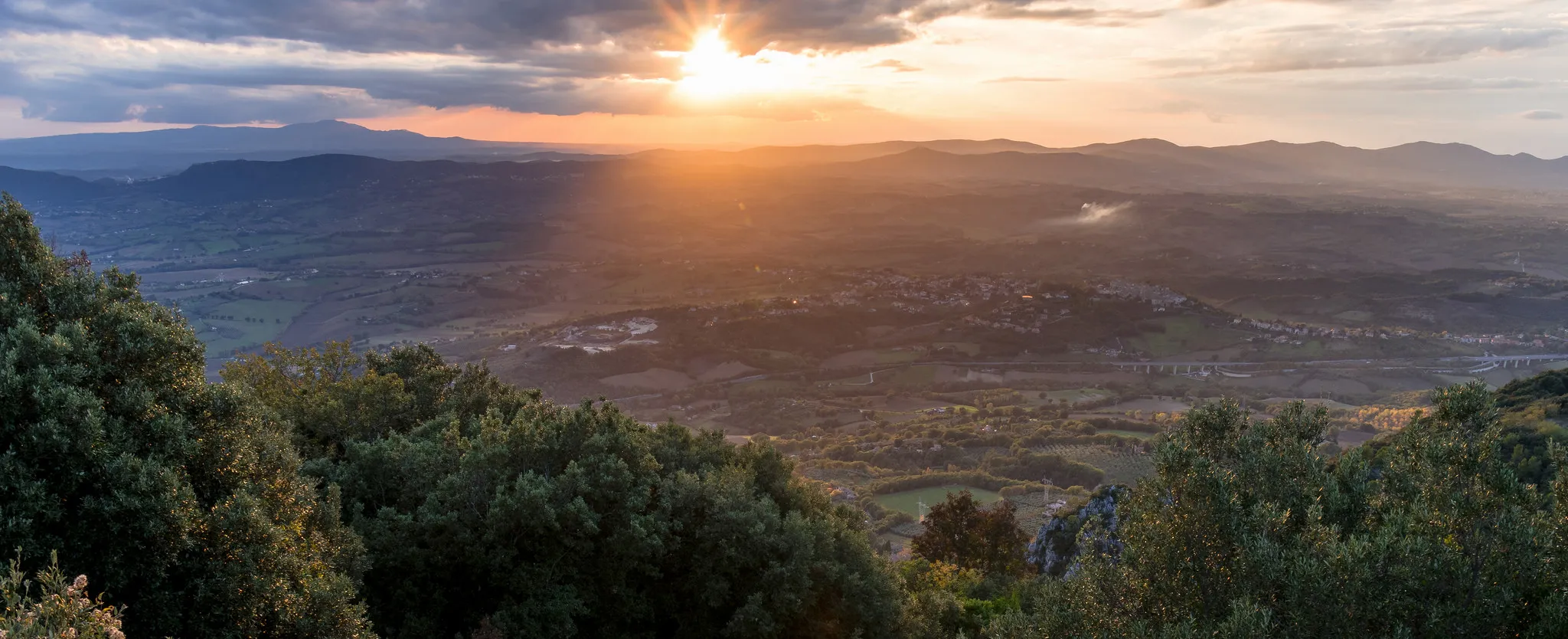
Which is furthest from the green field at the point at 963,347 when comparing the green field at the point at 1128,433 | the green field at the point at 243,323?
the green field at the point at 243,323

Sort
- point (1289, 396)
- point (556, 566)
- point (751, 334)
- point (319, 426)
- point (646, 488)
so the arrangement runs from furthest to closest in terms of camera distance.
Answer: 1. point (751, 334)
2. point (1289, 396)
3. point (319, 426)
4. point (646, 488)
5. point (556, 566)

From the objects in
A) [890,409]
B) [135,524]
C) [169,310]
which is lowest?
[890,409]

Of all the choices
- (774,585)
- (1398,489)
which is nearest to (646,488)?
(774,585)

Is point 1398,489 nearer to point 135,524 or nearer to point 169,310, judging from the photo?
point 135,524

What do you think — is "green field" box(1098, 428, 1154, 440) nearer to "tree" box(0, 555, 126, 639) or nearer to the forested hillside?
the forested hillside

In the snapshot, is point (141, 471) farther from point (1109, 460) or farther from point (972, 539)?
point (1109, 460)

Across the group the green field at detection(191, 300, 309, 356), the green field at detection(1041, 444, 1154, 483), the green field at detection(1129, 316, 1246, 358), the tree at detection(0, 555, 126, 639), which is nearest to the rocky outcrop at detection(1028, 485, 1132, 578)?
the green field at detection(1041, 444, 1154, 483)

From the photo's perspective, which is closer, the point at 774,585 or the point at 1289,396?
the point at 774,585
